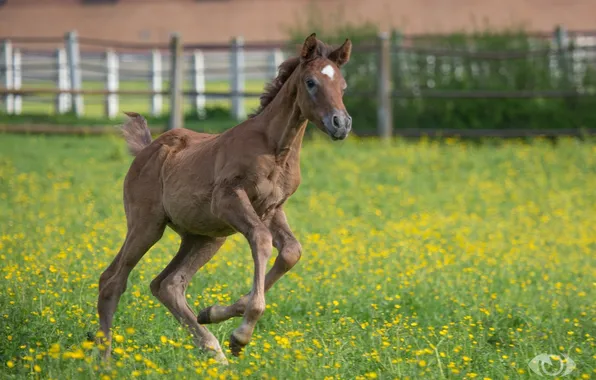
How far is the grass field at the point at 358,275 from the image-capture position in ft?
18.6

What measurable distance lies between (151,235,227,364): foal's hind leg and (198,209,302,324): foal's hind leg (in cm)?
29

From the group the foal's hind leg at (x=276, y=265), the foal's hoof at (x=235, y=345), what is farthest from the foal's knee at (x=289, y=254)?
the foal's hoof at (x=235, y=345)

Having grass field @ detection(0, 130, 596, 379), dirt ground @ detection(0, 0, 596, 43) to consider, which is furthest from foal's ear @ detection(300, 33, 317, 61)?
dirt ground @ detection(0, 0, 596, 43)

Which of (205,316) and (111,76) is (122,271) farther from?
(111,76)

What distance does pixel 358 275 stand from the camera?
325 inches

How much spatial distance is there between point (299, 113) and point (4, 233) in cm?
534

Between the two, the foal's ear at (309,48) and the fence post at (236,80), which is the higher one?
the foal's ear at (309,48)

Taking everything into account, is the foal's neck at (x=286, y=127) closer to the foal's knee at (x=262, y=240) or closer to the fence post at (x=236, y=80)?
the foal's knee at (x=262, y=240)

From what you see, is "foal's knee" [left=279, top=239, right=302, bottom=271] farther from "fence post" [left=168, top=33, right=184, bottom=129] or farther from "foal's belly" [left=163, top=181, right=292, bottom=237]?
"fence post" [left=168, top=33, right=184, bottom=129]

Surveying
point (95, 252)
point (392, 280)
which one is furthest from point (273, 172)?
point (95, 252)

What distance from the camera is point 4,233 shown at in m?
10.1

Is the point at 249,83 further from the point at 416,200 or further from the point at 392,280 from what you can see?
the point at 392,280

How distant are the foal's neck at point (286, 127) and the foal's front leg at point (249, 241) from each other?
1.11 ft

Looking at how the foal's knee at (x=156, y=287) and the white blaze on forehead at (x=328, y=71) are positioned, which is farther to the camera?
the foal's knee at (x=156, y=287)
